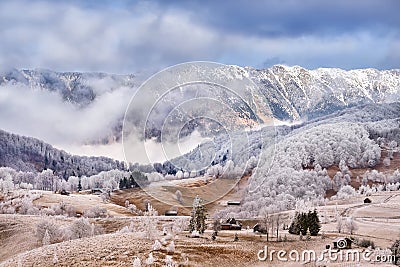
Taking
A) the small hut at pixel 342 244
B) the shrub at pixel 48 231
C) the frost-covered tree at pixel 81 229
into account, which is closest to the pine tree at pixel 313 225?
the small hut at pixel 342 244

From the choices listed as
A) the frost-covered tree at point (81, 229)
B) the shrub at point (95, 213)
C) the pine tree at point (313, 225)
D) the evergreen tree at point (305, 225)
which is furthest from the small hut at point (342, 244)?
the shrub at point (95, 213)

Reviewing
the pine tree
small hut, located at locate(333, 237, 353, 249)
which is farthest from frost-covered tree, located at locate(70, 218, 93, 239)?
small hut, located at locate(333, 237, 353, 249)

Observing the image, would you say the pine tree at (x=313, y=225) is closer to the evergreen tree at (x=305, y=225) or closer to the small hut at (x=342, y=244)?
the evergreen tree at (x=305, y=225)

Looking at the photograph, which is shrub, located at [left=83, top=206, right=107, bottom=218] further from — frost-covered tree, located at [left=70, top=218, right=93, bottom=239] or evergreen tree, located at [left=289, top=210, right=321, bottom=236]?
evergreen tree, located at [left=289, top=210, right=321, bottom=236]

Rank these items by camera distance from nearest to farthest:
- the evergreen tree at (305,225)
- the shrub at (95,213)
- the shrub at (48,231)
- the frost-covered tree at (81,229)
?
the evergreen tree at (305,225)
the shrub at (48,231)
the frost-covered tree at (81,229)
the shrub at (95,213)

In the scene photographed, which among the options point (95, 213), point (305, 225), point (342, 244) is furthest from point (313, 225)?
point (95, 213)

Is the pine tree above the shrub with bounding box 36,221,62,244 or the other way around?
above

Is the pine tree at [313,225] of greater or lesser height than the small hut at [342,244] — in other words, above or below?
above

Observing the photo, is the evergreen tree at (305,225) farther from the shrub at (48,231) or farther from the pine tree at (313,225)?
the shrub at (48,231)

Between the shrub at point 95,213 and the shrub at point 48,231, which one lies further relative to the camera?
the shrub at point 95,213

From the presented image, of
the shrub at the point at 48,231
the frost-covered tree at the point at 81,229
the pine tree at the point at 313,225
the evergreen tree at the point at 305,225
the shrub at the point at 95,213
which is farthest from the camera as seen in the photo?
the shrub at the point at 95,213

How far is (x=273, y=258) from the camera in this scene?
220 feet

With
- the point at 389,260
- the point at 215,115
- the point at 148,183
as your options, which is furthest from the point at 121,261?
the point at 148,183

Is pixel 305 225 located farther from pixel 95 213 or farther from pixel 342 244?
pixel 95 213
